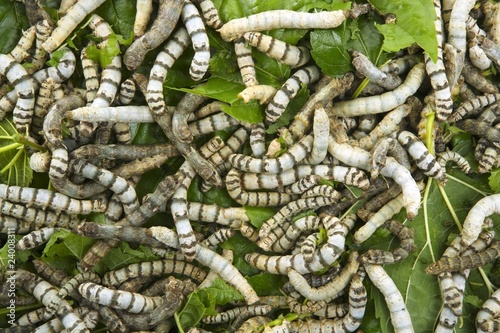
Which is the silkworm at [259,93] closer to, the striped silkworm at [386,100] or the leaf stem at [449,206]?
the striped silkworm at [386,100]

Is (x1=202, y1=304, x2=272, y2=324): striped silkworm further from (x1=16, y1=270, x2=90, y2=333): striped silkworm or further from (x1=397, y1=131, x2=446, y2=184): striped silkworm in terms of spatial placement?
(x1=397, y1=131, x2=446, y2=184): striped silkworm

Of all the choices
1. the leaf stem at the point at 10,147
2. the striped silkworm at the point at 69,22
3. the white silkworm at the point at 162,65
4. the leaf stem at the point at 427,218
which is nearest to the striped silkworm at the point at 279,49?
the white silkworm at the point at 162,65

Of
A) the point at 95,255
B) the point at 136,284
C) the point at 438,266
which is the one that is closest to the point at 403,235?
the point at 438,266

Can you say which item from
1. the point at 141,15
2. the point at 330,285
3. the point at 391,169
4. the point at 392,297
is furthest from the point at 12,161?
the point at 392,297

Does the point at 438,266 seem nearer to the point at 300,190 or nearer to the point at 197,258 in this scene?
the point at 300,190

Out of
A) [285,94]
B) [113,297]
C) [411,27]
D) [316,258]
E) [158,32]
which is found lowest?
[316,258]

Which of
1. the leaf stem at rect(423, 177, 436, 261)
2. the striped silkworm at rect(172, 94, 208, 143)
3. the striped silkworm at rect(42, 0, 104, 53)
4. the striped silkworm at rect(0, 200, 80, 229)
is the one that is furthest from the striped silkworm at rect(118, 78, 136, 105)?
the leaf stem at rect(423, 177, 436, 261)

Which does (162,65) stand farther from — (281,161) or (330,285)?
(330,285)
